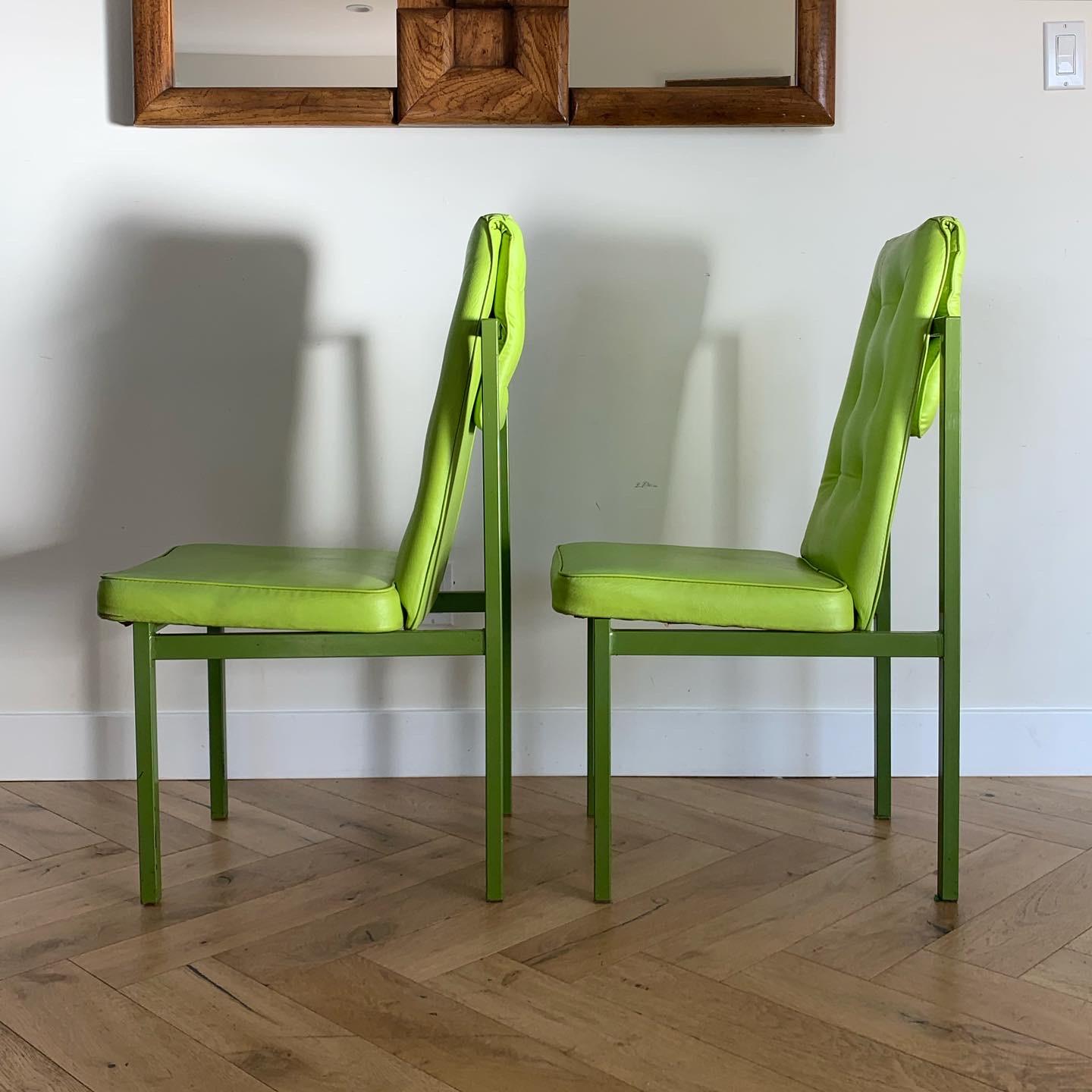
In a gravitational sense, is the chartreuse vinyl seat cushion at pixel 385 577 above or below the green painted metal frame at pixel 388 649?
above

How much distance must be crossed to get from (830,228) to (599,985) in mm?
1385

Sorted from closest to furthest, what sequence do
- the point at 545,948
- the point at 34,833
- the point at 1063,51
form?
the point at 545,948, the point at 34,833, the point at 1063,51

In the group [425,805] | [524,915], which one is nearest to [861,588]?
[524,915]

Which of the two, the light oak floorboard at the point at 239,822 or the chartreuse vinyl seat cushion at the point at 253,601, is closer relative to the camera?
the chartreuse vinyl seat cushion at the point at 253,601

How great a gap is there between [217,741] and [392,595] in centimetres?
58

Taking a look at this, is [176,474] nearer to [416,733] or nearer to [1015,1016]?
[416,733]

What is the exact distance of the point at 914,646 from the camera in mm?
1607

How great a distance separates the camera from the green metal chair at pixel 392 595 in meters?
1.55

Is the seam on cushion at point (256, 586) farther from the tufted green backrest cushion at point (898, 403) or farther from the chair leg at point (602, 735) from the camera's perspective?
the tufted green backrest cushion at point (898, 403)

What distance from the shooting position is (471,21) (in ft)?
6.85

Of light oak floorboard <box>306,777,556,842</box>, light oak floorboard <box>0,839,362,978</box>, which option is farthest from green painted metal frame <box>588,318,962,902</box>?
light oak floorboard <box>0,839,362,978</box>

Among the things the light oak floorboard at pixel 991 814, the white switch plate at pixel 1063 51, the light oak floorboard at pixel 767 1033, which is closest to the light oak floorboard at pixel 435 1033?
the light oak floorboard at pixel 767 1033

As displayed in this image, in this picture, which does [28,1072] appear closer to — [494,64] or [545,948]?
[545,948]

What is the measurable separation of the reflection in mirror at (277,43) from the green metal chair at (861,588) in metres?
1.02
